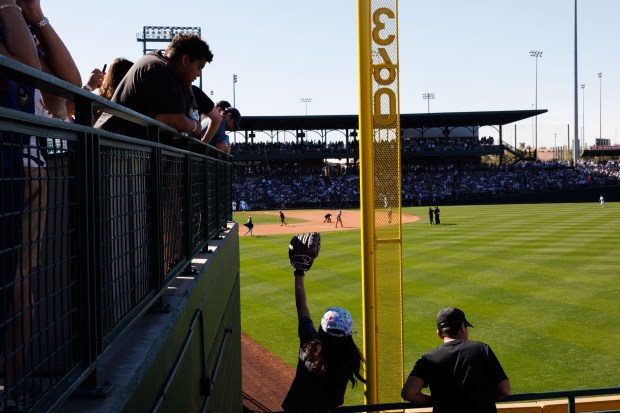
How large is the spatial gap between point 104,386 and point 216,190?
5440 mm

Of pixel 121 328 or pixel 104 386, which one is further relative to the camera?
pixel 121 328

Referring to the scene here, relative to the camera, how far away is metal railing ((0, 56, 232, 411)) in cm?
181

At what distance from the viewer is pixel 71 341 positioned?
2.14 meters

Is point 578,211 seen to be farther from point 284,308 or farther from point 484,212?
point 284,308

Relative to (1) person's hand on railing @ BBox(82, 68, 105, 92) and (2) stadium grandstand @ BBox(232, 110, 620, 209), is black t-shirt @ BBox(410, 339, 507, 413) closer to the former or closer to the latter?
(1) person's hand on railing @ BBox(82, 68, 105, 92)

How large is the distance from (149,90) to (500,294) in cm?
1539

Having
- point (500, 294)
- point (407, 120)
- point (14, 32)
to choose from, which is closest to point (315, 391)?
point (14, 32)

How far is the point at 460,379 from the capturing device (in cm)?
397

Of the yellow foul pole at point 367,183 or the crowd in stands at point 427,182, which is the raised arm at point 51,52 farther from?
the crowd in stands at point 427,182

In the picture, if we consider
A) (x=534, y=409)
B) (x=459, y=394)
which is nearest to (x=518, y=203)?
(x=534, y=409)

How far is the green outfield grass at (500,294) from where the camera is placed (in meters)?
12.1

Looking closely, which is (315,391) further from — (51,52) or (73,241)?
(51,52)

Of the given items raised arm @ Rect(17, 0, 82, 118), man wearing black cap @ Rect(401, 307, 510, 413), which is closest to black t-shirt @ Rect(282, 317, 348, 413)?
man wearing black cap @ Rect(401, 307, 510, 413)

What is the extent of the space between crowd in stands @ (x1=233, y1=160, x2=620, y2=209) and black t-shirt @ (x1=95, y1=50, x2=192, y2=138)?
5970 centimetres
